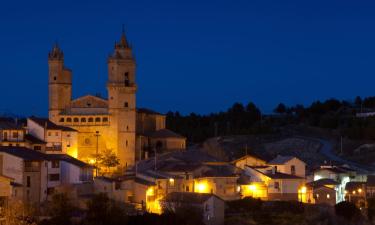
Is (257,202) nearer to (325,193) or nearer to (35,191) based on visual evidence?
(325,193)

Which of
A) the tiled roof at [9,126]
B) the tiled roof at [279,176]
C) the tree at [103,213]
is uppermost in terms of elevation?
the tiled roof at [9,126]

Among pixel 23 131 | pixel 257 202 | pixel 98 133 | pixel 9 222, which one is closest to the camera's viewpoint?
pixel 9 222

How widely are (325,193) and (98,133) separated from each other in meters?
18.3

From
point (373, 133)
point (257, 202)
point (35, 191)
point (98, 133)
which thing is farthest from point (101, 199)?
point (373, 133)

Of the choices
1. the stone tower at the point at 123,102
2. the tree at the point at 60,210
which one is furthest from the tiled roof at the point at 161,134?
the tree at the point at 60,210

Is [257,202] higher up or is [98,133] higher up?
[98,133]

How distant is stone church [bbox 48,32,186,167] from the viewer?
6812 cm

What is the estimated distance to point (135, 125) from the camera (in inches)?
2788

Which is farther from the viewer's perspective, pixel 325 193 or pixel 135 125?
pixel 135 125

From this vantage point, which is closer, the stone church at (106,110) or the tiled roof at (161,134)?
the stone church at (106,110)

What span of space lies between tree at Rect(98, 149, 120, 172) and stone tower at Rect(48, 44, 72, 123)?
524 cm

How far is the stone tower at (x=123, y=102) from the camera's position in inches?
2692

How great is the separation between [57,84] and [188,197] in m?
18.9

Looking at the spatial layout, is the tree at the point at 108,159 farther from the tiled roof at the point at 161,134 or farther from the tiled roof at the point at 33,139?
the tiled roof at the point at 161,134
